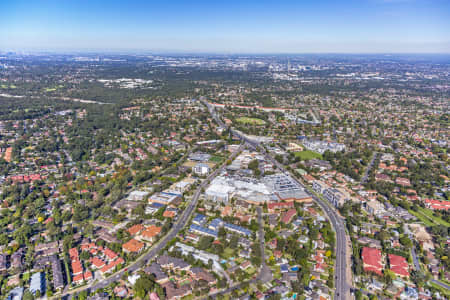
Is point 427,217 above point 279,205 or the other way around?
the other way around

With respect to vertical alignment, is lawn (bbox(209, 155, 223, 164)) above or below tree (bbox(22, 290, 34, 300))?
above

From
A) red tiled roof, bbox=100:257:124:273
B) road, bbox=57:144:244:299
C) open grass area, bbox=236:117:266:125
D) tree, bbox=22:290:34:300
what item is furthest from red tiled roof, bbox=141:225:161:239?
open grass area, bbox=236:117:266:125

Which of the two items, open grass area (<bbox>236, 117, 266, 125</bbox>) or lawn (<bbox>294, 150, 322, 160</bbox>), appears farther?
open grass area (<bbox>236, 117, 266, 125</bbox>)

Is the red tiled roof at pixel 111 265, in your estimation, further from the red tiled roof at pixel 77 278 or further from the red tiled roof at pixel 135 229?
the red tiled roof at pixel 135 229

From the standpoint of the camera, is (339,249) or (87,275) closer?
(87,275)

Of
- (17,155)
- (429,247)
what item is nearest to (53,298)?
(429,247)

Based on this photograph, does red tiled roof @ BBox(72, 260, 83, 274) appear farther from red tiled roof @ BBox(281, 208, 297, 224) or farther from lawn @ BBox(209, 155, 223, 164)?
lawn @ BBox(209, 155, 223, 164)

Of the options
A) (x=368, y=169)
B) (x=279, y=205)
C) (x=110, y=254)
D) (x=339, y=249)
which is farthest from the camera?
(x=368, y=169)

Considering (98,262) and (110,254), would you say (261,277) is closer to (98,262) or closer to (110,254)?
(110,254)

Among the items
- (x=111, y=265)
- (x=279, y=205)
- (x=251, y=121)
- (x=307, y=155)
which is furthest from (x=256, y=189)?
(x=251, y=121)

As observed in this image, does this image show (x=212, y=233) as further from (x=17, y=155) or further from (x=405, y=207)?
(x=17, y=155)

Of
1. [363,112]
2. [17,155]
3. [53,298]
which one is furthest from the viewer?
[363,112]
